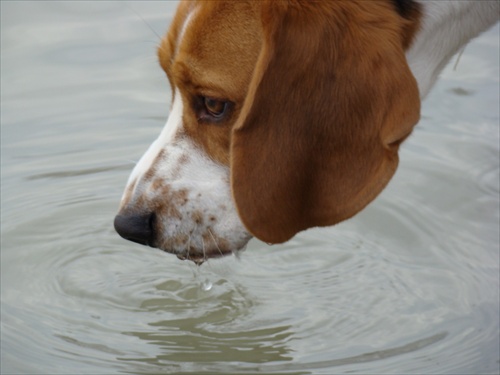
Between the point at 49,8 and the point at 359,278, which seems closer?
the point at 359,278

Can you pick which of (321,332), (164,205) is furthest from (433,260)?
(164,205)

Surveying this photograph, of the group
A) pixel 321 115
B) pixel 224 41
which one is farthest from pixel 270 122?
pixel 224 41

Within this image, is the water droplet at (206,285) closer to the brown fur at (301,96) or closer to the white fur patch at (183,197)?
the white fur patch at (183,197)

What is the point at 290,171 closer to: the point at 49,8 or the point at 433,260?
the point at 433,260

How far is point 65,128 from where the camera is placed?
7199 millimetres

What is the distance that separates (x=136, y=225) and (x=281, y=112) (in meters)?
0.77

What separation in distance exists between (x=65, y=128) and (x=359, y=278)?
2.32 meters

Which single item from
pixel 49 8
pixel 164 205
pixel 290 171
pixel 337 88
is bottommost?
pixel 49 8

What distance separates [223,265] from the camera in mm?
5918

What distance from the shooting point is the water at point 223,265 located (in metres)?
5.21

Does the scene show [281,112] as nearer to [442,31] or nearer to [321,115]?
[321,115]

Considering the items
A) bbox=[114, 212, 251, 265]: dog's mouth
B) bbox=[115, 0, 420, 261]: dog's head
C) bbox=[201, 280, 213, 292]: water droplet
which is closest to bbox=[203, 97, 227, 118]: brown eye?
bbox=[115, 0, 420, 261]: dog's head

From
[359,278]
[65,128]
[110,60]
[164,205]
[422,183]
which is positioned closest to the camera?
[164,205]

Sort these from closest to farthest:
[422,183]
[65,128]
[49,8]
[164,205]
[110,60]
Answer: [164,205] < [422,183] < [65,128] < [110,60] < [49,8]
